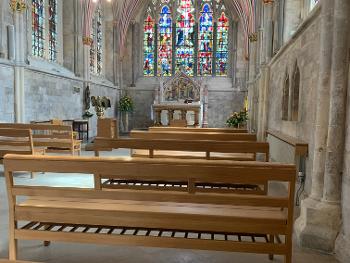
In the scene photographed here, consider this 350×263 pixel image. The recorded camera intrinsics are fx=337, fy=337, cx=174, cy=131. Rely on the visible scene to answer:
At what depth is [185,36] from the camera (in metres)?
19.9

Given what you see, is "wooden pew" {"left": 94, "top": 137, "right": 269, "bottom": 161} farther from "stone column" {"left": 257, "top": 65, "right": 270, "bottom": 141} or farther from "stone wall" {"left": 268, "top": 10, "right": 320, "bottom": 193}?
"stone column" {"left": 257, "top": 65, "right": 270, "bottom": 141}

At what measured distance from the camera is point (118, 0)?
61.0 feet

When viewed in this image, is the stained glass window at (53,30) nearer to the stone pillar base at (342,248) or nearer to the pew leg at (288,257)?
the stone pillar base at (342,248)

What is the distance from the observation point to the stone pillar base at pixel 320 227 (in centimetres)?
324

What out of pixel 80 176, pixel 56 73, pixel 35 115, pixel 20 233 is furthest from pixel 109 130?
pixel 20 233

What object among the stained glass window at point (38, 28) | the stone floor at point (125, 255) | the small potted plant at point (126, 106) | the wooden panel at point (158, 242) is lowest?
the stone floor at point (125, 255)

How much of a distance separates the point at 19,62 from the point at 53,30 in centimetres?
434

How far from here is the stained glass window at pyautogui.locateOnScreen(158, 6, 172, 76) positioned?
2008cm

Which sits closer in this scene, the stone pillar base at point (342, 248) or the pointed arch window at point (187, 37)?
the stone pillar base at point (342, 248)

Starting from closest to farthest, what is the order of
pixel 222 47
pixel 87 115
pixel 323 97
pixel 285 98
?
pixel 323 97
pixel 285 98
pixel 87 115
pixel 222 47

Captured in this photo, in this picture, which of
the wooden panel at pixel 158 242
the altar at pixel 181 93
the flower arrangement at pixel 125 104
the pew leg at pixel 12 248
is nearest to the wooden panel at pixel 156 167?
the wooden panel at pixel 158 242

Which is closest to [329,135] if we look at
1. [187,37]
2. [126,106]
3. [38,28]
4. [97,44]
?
[38,28]

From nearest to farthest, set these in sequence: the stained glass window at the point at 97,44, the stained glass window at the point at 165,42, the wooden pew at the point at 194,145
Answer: the wooden pew at the point at 194,145, the stained glass window at the point at 97,44, the stained glass window at the point at 165,42

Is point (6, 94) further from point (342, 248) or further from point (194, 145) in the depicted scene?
point (342, 248)
